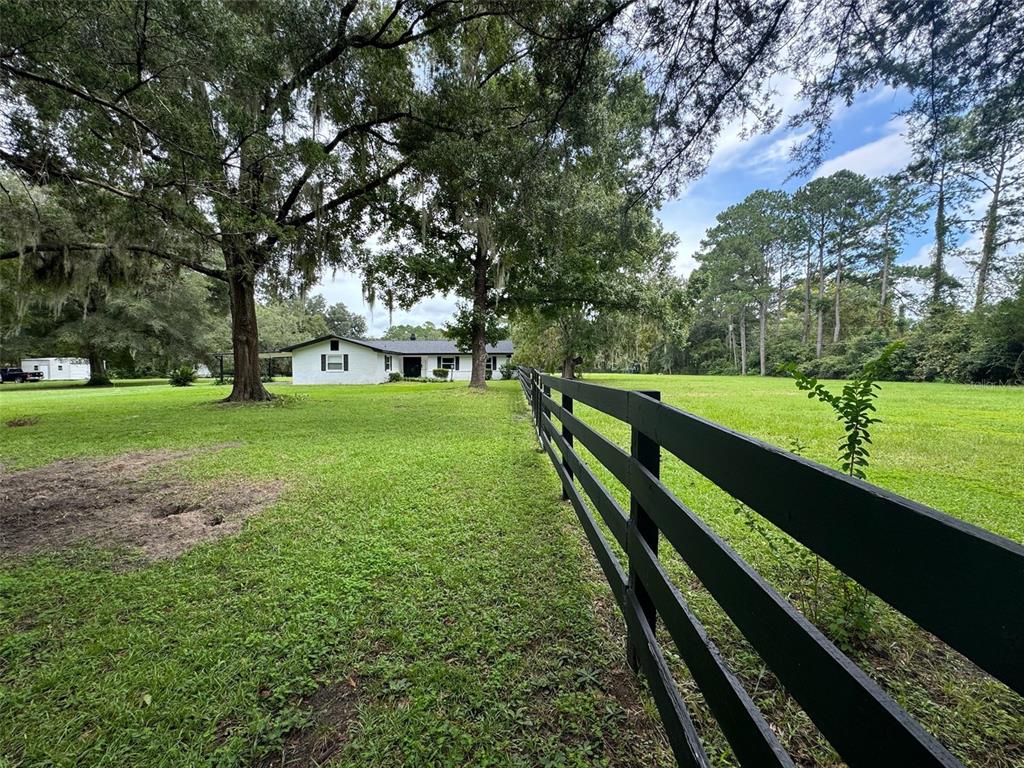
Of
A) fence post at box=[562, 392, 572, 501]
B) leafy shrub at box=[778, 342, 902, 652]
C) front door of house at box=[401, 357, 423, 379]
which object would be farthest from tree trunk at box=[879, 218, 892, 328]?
leafy shrub at box=[778, 342, 902, 652]

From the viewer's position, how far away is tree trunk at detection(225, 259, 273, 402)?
1144cm

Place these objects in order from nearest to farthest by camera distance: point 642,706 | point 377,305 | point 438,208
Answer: point 642,706, point 438,208, point 377,305

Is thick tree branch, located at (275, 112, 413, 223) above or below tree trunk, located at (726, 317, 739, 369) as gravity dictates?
above

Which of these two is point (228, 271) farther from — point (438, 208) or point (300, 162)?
point (438, 208)

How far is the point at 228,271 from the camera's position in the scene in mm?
9930

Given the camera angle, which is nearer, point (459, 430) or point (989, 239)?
point (459, 430)

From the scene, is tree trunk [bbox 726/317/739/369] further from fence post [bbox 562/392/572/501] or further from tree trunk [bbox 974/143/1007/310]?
fence post [bbox 562/392/572/501]

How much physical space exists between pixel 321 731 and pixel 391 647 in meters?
0.45

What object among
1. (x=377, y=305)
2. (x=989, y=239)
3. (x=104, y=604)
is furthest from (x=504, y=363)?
(x=104, y=604)

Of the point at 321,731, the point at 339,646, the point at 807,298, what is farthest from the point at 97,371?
the point at 807,298

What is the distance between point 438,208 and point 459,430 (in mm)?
5596

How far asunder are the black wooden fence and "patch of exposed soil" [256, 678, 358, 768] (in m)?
1.17

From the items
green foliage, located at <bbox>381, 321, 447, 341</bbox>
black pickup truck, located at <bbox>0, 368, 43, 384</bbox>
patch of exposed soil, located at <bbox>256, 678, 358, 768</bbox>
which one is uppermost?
green foliage, located at <bbox>381, 321, 447, 341</bbox>

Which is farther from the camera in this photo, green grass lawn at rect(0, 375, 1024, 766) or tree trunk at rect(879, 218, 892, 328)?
tree trunk at rect(879, 218, 892, 328)
